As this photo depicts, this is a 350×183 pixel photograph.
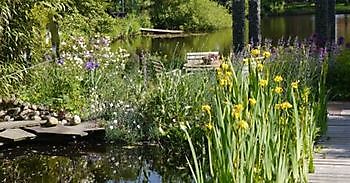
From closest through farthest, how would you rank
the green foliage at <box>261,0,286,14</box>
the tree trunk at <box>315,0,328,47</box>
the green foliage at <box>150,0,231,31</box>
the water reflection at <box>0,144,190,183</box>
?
1. the water reflection at <box>0,144,190,183</box>
2. the tree trunk at <box>315,0,328,47</box>
3. the green foliage at <box>150,0,231,31</box>
4. the green foliage at <box>261,0,286,14</box>

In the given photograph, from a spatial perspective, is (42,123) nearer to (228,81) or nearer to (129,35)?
(228,81)

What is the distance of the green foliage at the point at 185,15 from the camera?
3672 centimetres

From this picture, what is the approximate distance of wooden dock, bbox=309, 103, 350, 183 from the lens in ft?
16.1

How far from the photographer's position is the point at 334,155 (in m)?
5.57

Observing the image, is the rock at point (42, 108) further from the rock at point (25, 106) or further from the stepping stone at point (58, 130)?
the stepping stone at point (58, 130)

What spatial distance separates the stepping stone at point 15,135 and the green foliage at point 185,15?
2881 centimetres

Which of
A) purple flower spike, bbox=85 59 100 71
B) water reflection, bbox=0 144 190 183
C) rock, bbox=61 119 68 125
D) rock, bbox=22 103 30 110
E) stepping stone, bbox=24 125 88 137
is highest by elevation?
purple flower spike, bbox=85 59 100 71

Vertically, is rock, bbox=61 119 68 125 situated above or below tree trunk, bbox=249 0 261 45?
below

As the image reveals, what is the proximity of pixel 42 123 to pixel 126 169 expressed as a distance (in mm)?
1947

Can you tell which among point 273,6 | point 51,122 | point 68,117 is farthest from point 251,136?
point 273,6

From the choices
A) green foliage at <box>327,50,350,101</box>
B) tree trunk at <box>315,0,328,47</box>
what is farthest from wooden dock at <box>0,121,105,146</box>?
tree trunk at <box>315,0,328,47</box>

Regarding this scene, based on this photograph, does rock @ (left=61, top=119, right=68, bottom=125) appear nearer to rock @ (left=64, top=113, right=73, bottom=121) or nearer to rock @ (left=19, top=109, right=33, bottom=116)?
rock @ (left=64, top=113, right=73, bottom=121)

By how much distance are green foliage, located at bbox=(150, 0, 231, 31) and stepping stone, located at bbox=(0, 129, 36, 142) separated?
28806mm

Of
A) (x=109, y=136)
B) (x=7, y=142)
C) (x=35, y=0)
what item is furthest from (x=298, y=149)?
(x=35, y=0)
